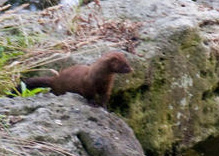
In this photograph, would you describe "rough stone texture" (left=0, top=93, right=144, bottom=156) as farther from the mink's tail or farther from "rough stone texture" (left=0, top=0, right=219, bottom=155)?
"rough stone texture" (left=0, top=0, right=219, bottom=155)

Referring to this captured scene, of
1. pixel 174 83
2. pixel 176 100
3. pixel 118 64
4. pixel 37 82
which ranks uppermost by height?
pixel 118 64

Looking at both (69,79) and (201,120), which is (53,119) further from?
(201,120)

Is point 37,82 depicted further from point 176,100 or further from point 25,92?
point 176,100

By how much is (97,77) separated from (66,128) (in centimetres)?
107

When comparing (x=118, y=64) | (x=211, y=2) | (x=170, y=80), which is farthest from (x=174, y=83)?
(x=211, y=2)

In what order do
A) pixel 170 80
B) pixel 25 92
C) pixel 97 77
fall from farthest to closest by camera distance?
pixel 170 80 < pixel 97 77 < pixel 25 92

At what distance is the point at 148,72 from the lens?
4.89m

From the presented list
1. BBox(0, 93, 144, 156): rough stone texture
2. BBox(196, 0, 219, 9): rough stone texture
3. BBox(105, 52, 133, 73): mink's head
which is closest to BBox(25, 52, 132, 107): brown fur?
BBox(105, 52, 133, 73): mink's head

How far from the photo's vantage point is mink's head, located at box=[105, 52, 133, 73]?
169 inches

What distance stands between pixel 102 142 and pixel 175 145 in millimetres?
1944

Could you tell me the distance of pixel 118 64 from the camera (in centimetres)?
430

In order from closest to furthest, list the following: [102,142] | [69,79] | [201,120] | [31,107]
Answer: [102,142] < [31,107] < [69,79] < [201,120]

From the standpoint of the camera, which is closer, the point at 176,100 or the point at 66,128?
the point at 66,128

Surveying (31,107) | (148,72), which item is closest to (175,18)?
(148,72)
